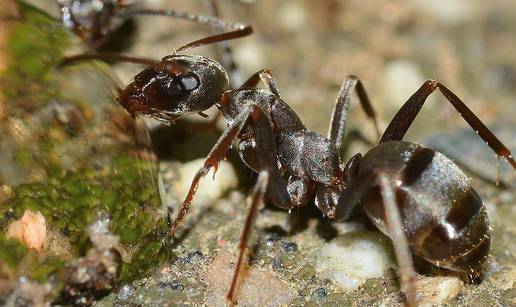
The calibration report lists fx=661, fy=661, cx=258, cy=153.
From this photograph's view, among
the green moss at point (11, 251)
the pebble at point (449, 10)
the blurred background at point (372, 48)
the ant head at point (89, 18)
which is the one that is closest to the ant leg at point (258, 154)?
the green moss at point (11, 251)

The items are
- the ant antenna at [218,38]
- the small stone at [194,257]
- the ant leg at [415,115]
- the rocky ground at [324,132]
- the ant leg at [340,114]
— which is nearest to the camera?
the rocky ground at [324,132]

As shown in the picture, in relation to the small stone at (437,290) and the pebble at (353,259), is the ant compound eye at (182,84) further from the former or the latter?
the small stone at (437,290)

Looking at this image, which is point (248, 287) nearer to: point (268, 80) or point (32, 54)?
point (268, 80)

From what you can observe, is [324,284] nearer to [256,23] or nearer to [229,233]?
[229,233]

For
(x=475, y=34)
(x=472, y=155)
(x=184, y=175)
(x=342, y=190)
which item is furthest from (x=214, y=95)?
(x=475, y=34)

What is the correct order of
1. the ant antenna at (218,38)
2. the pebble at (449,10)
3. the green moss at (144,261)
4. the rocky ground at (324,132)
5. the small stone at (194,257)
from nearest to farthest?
the green moss at (144,261)
the rocky ground at (324,132)
the small stone at (194,257)
the ant antenna at (218,38)
the pebble at (449,10)

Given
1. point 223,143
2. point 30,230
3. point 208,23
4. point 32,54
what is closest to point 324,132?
point 208,23

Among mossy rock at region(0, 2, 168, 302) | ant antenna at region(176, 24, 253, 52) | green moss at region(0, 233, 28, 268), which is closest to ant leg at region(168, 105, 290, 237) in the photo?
mossy rock at region(0, 2, 168, 302)
